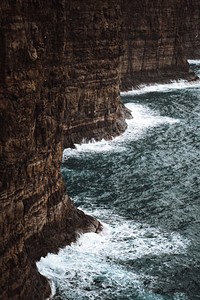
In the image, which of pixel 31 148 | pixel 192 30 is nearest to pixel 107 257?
pixel 31 148

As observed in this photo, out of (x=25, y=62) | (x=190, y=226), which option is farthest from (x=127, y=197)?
(x=25, y=62)

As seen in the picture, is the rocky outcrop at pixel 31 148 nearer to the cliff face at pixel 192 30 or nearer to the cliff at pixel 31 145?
the cliff at pixel 31 145

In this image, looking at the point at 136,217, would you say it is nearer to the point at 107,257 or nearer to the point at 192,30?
the point at 107,257

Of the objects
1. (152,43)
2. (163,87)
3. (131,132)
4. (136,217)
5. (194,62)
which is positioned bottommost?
(194,62)

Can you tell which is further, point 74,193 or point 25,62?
point 74,193

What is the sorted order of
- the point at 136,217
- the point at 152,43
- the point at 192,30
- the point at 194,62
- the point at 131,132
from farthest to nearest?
the point at 192,30 → the point at 194,62 → the point at 152,43 → the point at 131,132 → the point at 136,217

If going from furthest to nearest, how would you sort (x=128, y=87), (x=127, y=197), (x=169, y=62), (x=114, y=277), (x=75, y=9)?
(x=169, y=62)
(x=128, y=87)
(x=75, y=9)
(x=127, y=197)
(x=114, y=277)

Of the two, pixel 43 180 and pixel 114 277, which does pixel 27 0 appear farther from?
pixel 114 277
